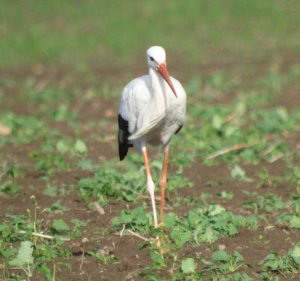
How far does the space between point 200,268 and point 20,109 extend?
7726mm

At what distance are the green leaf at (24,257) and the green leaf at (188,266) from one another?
108 cm

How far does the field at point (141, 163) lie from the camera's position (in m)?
6.45

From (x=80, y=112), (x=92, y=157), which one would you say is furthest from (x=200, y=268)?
(x=80, y=112)

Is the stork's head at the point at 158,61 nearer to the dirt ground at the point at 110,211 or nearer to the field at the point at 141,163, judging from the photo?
the field at the point at 141,163

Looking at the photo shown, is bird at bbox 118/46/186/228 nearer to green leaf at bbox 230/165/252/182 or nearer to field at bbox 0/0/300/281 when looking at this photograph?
field at bbox 0/0/300/281

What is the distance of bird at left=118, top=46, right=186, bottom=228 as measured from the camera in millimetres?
7176

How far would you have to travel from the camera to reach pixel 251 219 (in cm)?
722

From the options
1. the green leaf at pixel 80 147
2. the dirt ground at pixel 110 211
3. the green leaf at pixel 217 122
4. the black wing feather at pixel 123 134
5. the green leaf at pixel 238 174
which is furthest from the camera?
the green leaf at pixel 217 122

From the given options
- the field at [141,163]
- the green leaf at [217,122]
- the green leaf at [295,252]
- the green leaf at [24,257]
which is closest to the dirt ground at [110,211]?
the field at [141,163]

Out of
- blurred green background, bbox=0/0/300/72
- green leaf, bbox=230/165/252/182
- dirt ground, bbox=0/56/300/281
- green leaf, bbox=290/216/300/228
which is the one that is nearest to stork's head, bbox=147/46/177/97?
dirt ground, bbox=0/56/300/281

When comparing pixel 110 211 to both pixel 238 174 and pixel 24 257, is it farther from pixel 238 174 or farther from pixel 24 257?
pixel 238 174

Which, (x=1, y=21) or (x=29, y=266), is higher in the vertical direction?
(x=29, y=266)

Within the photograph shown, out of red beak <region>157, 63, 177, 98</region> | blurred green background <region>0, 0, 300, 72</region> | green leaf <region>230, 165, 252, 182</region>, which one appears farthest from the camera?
blurred green background <region>0, 0, 300, 72</region>

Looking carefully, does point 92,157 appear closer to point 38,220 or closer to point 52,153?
point 52,153
